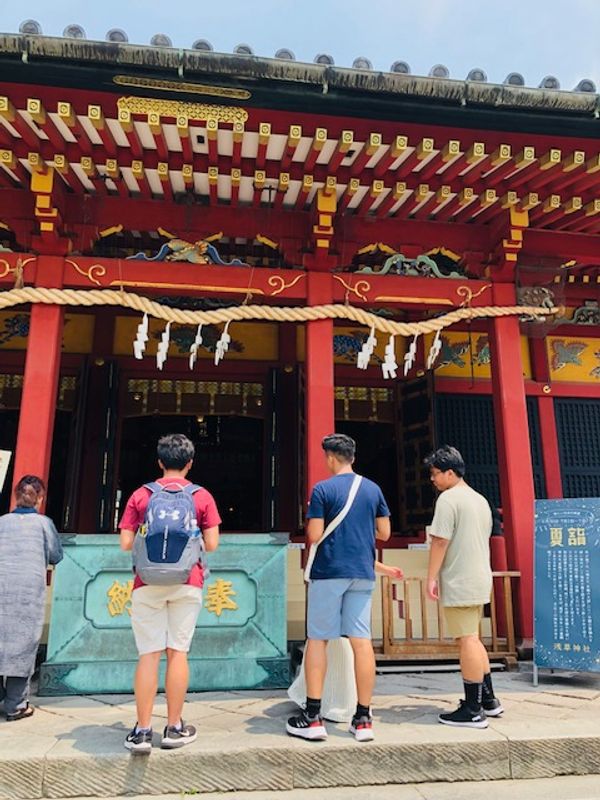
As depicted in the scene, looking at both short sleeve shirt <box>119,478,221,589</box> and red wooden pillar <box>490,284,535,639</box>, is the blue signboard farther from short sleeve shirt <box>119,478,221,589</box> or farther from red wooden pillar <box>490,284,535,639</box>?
short sleeve shirt <box>119,478,221,589</box>

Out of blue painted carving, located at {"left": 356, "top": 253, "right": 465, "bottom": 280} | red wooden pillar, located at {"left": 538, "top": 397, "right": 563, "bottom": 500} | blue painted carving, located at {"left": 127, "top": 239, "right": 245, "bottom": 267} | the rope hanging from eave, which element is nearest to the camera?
the rope hanging from eave

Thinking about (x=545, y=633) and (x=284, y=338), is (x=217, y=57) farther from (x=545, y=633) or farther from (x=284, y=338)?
(x=545, y=633)

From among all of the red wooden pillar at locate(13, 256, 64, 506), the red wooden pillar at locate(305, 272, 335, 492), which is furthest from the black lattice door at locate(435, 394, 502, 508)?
the red wooden pillar at locate(13, 256, 64, 506)

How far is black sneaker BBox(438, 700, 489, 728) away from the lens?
3432 millimetres

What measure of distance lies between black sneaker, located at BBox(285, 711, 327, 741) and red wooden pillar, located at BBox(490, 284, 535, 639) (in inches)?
125

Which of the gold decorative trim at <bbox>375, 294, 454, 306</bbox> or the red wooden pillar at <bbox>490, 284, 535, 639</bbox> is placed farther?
the gold decorative trim at <bbox>375, 294, 454, 306</bbox>

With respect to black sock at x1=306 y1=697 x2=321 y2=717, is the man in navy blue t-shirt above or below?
above

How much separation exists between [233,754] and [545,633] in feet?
9.43

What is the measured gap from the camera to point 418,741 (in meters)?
3.16

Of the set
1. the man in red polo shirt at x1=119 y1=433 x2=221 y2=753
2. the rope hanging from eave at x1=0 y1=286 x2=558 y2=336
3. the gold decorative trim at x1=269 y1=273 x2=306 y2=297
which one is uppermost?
the gold decorative trim at x1=269 y1=273 x2=306 y2=297

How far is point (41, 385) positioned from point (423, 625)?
4138 mm

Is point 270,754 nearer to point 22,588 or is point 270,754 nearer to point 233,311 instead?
point 22,588

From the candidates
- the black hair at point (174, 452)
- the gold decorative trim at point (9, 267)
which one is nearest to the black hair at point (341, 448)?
the black hair at point (174, 452)

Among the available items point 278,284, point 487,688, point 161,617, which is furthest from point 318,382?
point 161,617
